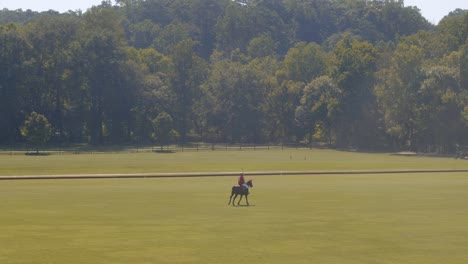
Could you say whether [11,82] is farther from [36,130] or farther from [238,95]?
[238,95]

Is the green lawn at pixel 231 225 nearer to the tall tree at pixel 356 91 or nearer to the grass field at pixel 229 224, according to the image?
the grass field at pixel 229 224

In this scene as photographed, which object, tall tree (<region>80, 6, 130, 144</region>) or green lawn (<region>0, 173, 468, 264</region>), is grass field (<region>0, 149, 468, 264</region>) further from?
tall tree (<region>80, 6, 130, 144</region>)

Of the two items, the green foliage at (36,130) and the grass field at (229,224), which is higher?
the green foliage at (36,130)

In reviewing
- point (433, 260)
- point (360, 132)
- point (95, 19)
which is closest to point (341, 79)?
point (360, 132)

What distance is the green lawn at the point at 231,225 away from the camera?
28516 mm

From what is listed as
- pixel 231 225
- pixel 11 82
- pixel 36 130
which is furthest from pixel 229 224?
pixel 11 82

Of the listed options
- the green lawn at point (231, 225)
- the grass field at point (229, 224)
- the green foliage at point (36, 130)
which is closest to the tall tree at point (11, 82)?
the green foliage at point (36, 130)

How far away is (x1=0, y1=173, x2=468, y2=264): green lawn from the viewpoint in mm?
28516

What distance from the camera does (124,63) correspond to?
→ 17562cm

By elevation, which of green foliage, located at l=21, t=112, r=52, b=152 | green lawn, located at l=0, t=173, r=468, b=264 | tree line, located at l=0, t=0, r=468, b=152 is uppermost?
tree line, located at l=0, t=0, r=468, b=152

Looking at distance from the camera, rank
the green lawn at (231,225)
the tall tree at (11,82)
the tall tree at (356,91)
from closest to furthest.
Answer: the green lawn at (231,225) → the tall tree at (11,82) → the tall tree at (356,91)

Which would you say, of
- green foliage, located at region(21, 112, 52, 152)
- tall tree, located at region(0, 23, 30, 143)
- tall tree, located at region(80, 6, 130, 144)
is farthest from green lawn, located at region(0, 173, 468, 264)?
tall tree, located at region(80, 6, 130, 144)

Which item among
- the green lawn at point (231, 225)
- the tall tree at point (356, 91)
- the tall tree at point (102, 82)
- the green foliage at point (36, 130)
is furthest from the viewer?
the tall tree at point (102, 82)

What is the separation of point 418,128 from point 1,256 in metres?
132
